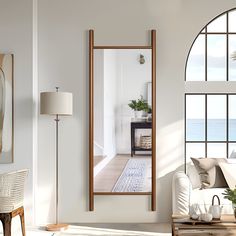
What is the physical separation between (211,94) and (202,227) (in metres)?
2.29

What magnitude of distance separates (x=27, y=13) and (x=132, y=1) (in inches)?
50.2

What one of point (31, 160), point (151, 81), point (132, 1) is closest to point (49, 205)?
point (31, 160)

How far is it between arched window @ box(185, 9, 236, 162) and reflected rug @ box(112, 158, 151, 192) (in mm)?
583

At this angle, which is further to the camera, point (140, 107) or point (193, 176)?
point (140, 107)

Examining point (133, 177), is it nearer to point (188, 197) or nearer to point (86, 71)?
point (188, 197)

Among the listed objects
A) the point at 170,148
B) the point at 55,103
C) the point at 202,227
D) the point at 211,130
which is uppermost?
the point at 55,103

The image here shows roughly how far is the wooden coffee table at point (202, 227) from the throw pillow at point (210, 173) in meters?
1.11

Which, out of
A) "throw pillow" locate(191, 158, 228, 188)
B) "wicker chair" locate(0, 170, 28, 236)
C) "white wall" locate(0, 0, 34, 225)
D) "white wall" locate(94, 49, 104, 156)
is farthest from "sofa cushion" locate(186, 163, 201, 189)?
"wicker chair" locate(0, 170, 28, 236)

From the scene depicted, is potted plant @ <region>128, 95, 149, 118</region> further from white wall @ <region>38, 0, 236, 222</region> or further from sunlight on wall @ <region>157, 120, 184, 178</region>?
sunlight on wall @ <region>157, 120, 184, 178</region>

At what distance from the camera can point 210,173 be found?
18.4ft

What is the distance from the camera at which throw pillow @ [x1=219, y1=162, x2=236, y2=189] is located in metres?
5.43

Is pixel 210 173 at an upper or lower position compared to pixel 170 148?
lower

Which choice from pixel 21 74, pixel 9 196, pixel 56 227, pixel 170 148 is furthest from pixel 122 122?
pixel 9 196

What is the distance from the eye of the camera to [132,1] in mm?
6016
